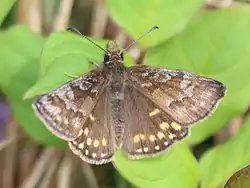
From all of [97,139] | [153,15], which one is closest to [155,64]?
[153,15]

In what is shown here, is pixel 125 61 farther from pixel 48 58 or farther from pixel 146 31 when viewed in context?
pixel 48 58

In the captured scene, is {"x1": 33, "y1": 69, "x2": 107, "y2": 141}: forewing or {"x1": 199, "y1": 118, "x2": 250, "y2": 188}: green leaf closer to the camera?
{"x1": 33, "y1": 69, "x2": 107, "y2": 141}: forewing

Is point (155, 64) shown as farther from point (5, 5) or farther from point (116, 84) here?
point (5, 5)

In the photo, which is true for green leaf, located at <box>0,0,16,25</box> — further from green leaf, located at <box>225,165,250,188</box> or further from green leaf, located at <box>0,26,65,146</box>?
green leaf, located at <box>225,165,250,188</box>

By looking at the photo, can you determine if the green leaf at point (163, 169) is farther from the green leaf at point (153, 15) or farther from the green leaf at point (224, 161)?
the green leaf at point (153, 15)

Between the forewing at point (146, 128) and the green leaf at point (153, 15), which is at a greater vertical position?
the green leaf at point (153, 15)

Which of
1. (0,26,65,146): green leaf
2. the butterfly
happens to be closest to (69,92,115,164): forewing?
the butterfly

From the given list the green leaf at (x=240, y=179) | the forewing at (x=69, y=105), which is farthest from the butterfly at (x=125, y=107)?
the green leaf at (x=240, y=179)
